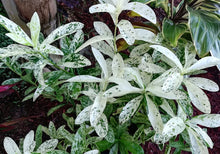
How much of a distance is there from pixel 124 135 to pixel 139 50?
1.19 ft

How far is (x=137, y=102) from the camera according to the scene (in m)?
0.68

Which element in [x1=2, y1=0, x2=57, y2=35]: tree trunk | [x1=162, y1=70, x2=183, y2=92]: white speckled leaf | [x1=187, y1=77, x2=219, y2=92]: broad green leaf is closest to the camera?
[x1=162, y1=70, x2=183, y2=92]: white speckled leaf

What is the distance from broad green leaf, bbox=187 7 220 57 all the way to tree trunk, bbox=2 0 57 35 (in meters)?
0.60

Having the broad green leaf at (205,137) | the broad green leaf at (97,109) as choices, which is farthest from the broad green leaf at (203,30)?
the broad green leaf at (97,109)

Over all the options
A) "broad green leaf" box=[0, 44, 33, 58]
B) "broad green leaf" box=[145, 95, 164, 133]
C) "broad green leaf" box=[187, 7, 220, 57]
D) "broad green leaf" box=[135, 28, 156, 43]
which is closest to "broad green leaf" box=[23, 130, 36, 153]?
"broad green leaf" box=[0, 44, 33, 58]

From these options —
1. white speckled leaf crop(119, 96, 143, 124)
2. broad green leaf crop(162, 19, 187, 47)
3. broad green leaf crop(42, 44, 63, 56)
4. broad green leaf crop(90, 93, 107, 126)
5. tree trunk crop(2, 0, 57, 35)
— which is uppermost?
tree trunk crop(2, 0, 57, 35)

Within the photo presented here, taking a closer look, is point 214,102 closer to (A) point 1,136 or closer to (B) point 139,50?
(B) point 139,50

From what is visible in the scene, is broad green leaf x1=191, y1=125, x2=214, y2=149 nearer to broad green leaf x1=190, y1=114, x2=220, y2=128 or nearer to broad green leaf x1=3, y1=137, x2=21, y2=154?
broad green leaf x1=190, y1=114, x2=220, y2=128

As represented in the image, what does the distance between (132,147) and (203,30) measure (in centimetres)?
52

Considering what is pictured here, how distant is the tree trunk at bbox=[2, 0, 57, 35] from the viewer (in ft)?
2.81

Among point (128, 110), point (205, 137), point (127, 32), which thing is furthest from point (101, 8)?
point (205, 137)

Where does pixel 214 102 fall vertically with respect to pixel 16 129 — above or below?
below

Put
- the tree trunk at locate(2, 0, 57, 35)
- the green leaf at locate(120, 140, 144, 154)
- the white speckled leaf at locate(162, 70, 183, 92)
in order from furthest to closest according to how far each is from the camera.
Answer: the tree trunk at locate(2, 0, 57, 35)
the green leaf at locate(120, 140, 144, 154)
the white speckled leaf at locate(162, 70, 183, 92)

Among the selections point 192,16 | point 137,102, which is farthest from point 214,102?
point 137,102
